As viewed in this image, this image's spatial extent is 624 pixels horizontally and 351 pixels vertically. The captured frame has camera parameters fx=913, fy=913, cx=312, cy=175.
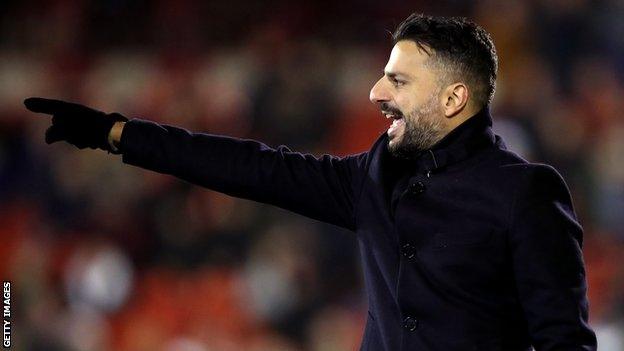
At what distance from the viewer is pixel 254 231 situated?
233 cm

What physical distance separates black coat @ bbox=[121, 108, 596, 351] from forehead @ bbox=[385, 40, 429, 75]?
76mm

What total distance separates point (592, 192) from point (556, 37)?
16.4 inches

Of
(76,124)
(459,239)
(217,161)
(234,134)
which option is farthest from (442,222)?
(234,134)

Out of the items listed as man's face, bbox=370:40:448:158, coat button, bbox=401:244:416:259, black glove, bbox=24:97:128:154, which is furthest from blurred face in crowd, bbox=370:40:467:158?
black glove, bbox=24:97:128:154

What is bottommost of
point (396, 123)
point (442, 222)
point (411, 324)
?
point (411, 324)

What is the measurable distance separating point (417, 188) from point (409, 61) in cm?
13

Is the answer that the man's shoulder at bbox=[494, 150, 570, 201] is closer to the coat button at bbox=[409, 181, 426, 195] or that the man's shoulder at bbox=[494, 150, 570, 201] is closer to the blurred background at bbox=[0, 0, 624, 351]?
the coat button at bbox=[409, 181, 426, 195]

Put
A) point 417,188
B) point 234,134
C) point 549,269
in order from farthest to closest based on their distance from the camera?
point 234,134 < point 417,188 < point 549,269

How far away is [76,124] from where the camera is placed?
96 centimetres

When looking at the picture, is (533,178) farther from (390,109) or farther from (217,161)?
(217,161)

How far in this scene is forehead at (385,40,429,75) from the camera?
948 millimetres

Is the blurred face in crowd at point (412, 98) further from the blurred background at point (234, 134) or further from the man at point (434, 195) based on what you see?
the blurred background at point (234, 134)

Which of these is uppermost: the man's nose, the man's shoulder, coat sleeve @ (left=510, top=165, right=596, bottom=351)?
the man's nose

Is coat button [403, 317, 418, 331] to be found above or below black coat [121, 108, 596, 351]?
below
